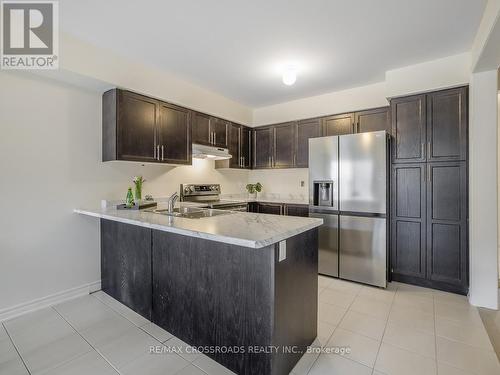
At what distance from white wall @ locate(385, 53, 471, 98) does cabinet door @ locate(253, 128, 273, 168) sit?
6.60ft

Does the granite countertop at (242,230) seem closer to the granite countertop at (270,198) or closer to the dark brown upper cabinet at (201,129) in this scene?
the dark brown upper cabinet at (201,129)

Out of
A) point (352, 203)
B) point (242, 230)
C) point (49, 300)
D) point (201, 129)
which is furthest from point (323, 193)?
point (49, 300)

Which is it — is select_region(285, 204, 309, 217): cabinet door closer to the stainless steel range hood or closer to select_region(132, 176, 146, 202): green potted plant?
the stainless steel range hood

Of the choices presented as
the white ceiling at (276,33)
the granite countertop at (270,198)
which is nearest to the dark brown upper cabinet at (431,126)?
the white ceiling at (276,33)

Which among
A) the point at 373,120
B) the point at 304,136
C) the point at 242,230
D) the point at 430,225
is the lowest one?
the point at 430,225

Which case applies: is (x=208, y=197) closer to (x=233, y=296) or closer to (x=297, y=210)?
(x=297, y=210)

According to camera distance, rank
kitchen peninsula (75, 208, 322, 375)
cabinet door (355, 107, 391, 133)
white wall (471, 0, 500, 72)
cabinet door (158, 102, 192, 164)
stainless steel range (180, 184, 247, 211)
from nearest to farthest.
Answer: kitchen peninsula (75, 208, 322, 375) → white wall (471, 0, 500, 72) → cabinet door (158, 102, 192, 164) → cabinet door (355, 107, 391, 133) → stainless steel range (180, 184, 247, 211)

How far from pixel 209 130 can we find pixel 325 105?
73.6 inches

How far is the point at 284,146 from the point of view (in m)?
4.35

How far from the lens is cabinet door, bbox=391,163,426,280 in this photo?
296cm

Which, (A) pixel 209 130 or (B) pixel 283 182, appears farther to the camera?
(B) pixel 283 182

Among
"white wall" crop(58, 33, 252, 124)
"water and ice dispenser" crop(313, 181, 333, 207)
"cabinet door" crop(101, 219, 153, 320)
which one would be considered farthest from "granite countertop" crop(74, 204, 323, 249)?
"white wall" crop(58, 33, 252, 124)

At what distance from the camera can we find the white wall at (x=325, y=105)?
3.55 meters

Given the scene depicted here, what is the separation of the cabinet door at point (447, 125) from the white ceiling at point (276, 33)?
1.52ft
